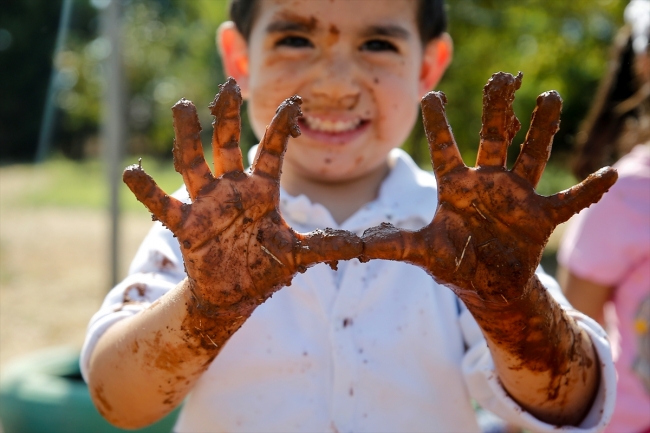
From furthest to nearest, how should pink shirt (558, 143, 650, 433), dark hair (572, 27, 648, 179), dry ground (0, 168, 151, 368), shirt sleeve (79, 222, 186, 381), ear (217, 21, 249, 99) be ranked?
dry ground (0, 168, 151, 368) → dark hair (572, 27, 648, 179) → pink shirt (558, 143, 650, 433) → ear (217, 21, 249, 99) → shirt sleeve (79, 222, 186, 381)

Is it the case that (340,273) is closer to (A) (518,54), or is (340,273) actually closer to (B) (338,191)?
(B) (338,191)

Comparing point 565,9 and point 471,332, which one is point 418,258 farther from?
point 565,9

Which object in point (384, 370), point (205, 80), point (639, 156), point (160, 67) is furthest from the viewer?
point (160, 67)

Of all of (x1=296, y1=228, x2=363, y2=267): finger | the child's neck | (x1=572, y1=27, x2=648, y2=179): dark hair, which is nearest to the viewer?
(x1=296, y1=228, x2=363, y2=267): finger

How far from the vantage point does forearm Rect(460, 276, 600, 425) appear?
1.18 m

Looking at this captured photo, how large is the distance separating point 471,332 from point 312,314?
0.37m

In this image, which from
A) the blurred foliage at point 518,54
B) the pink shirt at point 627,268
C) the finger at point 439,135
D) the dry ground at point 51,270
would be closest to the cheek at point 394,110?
the finger at point 439,135

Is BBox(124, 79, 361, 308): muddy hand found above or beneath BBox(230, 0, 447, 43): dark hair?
beneath

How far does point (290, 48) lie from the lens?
5.24ft

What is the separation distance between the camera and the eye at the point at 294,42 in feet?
5.24

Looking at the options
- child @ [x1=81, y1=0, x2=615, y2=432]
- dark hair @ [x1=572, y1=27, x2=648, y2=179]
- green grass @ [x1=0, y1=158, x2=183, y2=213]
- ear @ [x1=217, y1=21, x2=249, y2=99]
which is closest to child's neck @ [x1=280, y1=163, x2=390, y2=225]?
child @ [x1=81, y1=0, x2=615, y2=432]

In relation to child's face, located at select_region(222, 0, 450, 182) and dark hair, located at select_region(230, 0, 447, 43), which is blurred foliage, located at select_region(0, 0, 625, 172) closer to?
dark hair, located at select_region(230, 0, 447, 43)

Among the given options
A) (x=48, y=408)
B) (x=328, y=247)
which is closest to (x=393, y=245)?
(x=328, y=247)

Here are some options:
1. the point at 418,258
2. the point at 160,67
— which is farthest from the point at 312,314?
the point at 160,67
